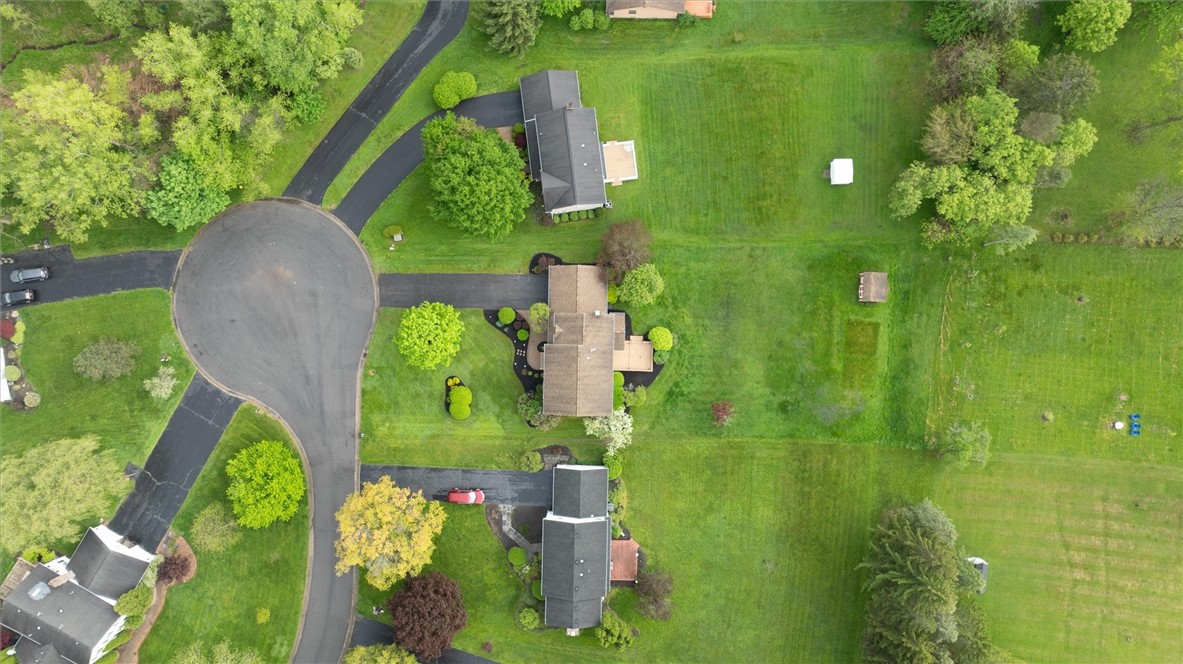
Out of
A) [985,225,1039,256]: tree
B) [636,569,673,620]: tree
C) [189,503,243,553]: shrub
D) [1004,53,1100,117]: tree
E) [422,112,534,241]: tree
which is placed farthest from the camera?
[636,569,673,620]: tree

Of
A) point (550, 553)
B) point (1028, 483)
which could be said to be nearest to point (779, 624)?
point (550, 553)

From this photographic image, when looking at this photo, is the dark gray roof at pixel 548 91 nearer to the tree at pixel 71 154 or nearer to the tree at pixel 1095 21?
the tree at pixel 71 154

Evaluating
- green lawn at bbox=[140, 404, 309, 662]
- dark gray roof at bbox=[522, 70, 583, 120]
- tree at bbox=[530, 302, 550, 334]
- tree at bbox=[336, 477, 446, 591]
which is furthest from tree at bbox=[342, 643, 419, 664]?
dark gray roof at bbox=[522, 70, 583, 120]

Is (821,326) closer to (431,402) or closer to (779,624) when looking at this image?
(779,624)

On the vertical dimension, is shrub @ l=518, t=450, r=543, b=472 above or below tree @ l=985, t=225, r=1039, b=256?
below

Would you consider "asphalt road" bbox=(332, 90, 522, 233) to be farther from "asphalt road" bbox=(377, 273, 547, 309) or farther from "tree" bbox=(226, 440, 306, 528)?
"tree" bbox=(226, 440, 306, 528)

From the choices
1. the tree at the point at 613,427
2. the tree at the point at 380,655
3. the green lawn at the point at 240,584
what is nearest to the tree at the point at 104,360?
the green lawn at the point at 240,584
